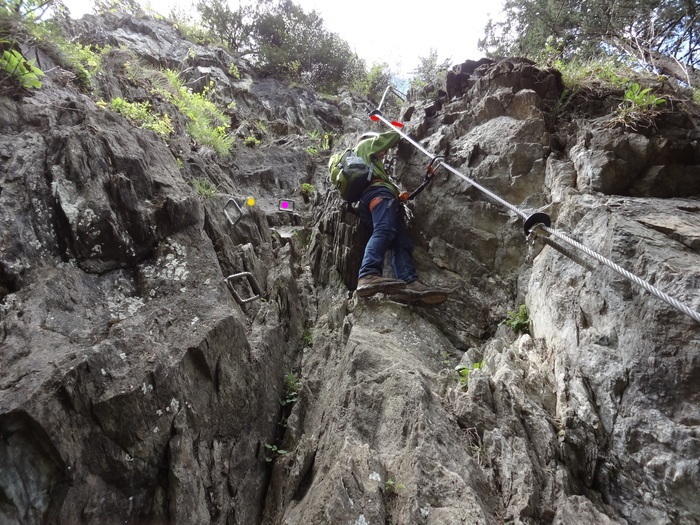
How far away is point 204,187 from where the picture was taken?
20.7ft

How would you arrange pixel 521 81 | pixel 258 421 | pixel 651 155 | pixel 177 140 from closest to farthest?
pixel 258 421 → pixel 651 155 → pixel 521 81 → pixel 177 140

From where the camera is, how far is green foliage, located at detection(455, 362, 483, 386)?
12.7ft

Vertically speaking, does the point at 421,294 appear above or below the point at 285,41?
below

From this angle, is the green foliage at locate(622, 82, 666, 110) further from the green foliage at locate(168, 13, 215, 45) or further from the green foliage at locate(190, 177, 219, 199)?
the green foliage at locate(168, 13, 215, 45)

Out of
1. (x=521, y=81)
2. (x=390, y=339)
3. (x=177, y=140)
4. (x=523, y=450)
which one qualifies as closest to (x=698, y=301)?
(x=523, y=450)

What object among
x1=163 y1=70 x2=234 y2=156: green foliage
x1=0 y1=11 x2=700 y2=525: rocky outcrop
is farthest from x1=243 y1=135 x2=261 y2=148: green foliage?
x1=0 y1=11 x2=700 y2=525: rocky outcrop

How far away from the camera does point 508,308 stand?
16.2ft

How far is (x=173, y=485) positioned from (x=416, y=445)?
1.98m

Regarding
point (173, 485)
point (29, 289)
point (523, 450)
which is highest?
point (29, 289)

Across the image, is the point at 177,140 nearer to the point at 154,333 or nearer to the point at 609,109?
the point at 154,333

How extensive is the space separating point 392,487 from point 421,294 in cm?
268

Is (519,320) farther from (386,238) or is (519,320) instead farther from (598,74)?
(598,74)

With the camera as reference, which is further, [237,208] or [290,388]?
[237,208]

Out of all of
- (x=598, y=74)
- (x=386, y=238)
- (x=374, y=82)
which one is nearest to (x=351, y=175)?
(x=386, y=238)
